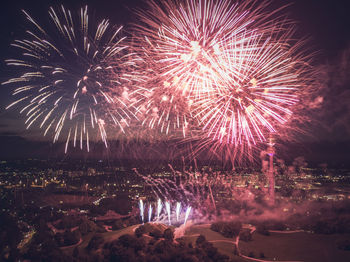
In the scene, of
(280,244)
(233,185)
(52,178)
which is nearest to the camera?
(280,244)

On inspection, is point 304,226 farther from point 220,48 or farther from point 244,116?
point 220,48

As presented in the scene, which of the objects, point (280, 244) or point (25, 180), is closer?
point (280, 244)

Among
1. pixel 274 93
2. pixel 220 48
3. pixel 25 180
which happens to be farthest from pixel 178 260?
pixel 25 180

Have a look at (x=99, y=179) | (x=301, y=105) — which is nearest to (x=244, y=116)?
(x=301, y=105)

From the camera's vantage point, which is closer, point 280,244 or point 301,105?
point 301,105

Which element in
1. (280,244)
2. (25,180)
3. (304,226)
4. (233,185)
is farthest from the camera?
(25,180)

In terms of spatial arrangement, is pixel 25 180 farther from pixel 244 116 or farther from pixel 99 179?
pixel 244 116

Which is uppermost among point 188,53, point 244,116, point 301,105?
point 188,53

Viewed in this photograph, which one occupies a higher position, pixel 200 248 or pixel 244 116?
pixel 244 116

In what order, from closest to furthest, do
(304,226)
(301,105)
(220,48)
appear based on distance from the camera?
(220,48) < (301,105) < (304,226)
